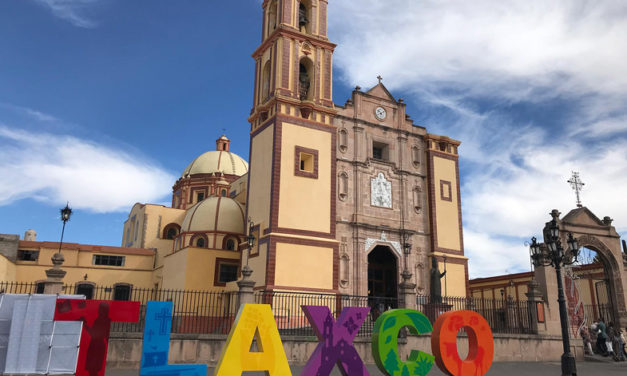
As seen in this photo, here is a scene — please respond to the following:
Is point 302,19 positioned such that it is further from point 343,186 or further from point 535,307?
point 535,307

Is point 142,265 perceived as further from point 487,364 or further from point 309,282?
point 487,364

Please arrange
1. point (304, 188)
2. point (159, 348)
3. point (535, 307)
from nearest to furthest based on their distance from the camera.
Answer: point (159, 348), point (535, 307), point (304, 188)

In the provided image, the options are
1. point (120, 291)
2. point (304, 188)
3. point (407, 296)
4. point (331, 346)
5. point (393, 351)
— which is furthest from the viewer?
point (120, 291)

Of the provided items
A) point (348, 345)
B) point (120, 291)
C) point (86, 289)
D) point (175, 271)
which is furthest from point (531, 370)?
point (86, 289)

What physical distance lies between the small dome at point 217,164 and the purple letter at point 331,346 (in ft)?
132

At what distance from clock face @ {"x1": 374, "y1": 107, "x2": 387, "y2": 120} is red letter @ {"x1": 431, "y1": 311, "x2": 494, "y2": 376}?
68.9 ft

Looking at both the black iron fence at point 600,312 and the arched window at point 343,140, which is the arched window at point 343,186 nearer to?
the arched window at point 343,140

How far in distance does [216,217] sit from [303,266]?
9.82 m

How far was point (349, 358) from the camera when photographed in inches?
416

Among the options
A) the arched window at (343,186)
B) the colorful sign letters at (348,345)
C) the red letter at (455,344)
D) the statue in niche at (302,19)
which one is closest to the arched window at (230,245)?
the arched window at (343,186)

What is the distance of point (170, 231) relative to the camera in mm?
43469

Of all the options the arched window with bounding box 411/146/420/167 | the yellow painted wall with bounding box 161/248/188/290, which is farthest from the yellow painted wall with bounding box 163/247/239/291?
the arched window with bounding box 411/146/420/167

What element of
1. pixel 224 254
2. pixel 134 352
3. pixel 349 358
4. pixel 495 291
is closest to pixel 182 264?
pixel 224 254

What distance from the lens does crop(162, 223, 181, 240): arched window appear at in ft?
141
